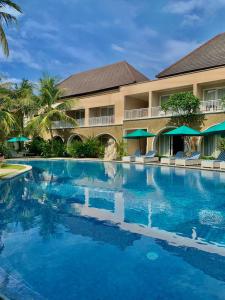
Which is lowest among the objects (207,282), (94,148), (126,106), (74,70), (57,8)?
(207,282)

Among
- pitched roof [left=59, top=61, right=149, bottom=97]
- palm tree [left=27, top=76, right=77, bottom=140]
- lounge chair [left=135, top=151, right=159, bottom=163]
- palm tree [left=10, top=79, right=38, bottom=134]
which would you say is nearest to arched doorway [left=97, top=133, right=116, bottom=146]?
palm tree [left=27, top=76, right=77, bottom=140]

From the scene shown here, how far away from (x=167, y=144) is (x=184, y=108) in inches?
182

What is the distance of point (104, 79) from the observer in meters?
33.5

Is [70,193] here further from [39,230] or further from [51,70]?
[51,70]

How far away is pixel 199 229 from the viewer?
6.88 meters

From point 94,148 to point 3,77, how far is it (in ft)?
39.3

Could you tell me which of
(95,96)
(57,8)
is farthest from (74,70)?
(57,8)

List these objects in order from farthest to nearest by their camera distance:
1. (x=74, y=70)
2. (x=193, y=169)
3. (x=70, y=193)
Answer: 1. (x=74, y=70)
2. (x=193, y=169)
3. (x=70, y=193)

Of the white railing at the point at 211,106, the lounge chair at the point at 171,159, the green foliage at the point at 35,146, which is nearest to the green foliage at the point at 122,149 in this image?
the lounge chair at the point at 171,159

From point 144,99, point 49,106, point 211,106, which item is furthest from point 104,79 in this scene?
point 211,106

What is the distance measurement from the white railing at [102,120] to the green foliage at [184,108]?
714 cm

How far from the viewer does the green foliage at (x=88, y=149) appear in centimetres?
2948

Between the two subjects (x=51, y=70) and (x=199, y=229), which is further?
(x=51, y=70)

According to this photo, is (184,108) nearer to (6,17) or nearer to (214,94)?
(214,94)
